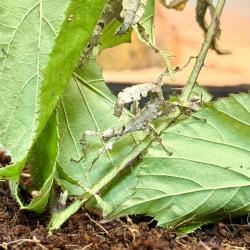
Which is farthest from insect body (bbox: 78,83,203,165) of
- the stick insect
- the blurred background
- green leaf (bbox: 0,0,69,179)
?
the blurred background

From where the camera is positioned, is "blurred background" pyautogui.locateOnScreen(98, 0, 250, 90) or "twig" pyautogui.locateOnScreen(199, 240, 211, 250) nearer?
"twig" pyautogui.locateOnScreen(199, 240, 211, 250)

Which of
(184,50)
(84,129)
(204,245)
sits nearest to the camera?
(204,245)

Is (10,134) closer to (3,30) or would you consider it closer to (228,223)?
(3,30)

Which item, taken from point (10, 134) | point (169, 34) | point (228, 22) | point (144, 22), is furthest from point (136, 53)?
point (10, 134)

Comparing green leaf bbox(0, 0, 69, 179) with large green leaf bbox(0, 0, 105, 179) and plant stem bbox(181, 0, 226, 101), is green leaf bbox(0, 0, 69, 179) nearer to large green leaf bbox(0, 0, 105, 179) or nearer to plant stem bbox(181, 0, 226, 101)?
large green leaf bbox(0, 0, 105, 179)

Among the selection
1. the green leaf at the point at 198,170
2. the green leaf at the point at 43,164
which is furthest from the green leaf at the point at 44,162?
the green leaf at the point at 198,170

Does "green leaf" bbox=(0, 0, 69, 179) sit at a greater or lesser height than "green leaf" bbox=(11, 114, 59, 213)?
greater

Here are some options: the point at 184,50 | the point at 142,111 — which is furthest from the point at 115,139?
the point at 184,50

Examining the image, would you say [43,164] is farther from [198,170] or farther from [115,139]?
[198,170]
